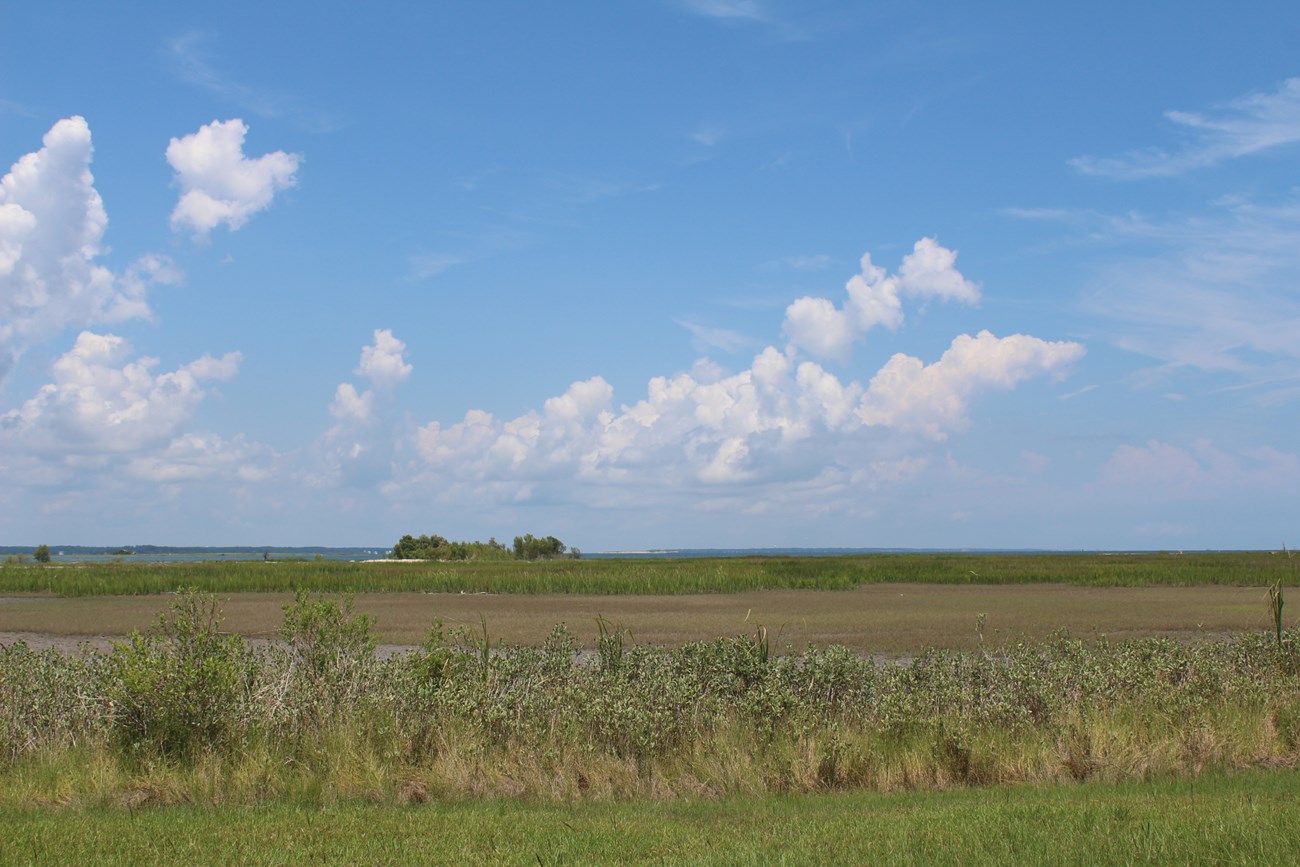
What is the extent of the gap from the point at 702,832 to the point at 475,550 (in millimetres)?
114492

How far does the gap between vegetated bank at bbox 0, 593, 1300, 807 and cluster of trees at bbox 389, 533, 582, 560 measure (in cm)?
10224

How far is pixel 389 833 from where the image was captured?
718 centimetres

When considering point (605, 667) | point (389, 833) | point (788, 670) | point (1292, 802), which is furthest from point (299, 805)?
point (1292, 802)

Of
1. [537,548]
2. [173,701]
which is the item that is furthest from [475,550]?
[173,701]

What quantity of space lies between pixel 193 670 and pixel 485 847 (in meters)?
4.76

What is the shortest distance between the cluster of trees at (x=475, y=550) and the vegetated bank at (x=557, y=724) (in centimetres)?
10224

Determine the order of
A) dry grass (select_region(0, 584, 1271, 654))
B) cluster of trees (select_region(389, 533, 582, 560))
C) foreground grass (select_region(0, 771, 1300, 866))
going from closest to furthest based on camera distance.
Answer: foreground grass (select_region(0, 771, 1300, 866)) < dry grass (select_region(0, 584, 1271, 654)) < cluster of trees (select_region(389, 533, 582, 560))

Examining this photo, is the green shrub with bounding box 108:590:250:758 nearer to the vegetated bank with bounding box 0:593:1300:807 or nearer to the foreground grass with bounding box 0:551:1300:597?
the vegetated bank with bounding box 0:593:1300:807

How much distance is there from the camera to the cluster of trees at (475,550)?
117875 mm

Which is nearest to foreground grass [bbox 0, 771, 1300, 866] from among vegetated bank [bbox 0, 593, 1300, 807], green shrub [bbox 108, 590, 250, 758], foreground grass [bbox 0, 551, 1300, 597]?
vegetated bank [bbox 0, 593, 1300, 807]

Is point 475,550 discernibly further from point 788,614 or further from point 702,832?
point 702,832

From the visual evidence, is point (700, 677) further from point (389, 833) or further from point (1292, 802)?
point (1292, 802)

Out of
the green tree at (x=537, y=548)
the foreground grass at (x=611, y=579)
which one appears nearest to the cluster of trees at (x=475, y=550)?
the green tree at (x=537, y=548)

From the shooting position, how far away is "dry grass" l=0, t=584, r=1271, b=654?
28.1 metres
